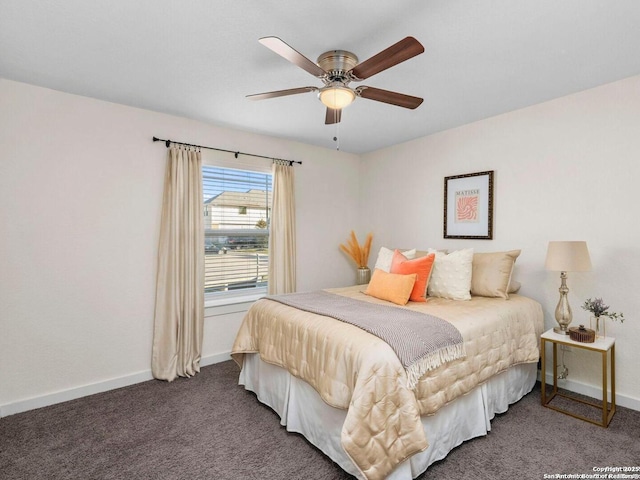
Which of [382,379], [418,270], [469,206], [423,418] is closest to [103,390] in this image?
[382,379]

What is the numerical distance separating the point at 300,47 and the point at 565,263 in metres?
2.41

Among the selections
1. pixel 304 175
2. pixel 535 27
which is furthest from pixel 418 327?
pixel 304 175

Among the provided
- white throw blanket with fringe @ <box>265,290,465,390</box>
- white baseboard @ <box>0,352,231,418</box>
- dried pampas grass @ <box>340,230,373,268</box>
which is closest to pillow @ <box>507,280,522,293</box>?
white throw blanket with fringe @ <box>265,290,465,390</box>

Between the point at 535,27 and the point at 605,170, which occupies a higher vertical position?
the point at 535,27

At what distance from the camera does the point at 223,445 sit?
2148 millimetres

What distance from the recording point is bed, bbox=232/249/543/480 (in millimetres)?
1666

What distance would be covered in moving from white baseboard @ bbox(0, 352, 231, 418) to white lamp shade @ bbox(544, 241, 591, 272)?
3.60m

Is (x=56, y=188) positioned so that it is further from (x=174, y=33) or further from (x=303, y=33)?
(x=303, y=33)

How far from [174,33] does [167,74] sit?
0.55m

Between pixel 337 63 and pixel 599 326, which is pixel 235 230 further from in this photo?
pixel 599 326

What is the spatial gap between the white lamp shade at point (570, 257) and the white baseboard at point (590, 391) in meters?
1.07

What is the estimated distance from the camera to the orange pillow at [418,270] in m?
2.81

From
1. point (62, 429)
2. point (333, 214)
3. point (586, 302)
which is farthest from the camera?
point (333, 214)

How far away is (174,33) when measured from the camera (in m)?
1.93
